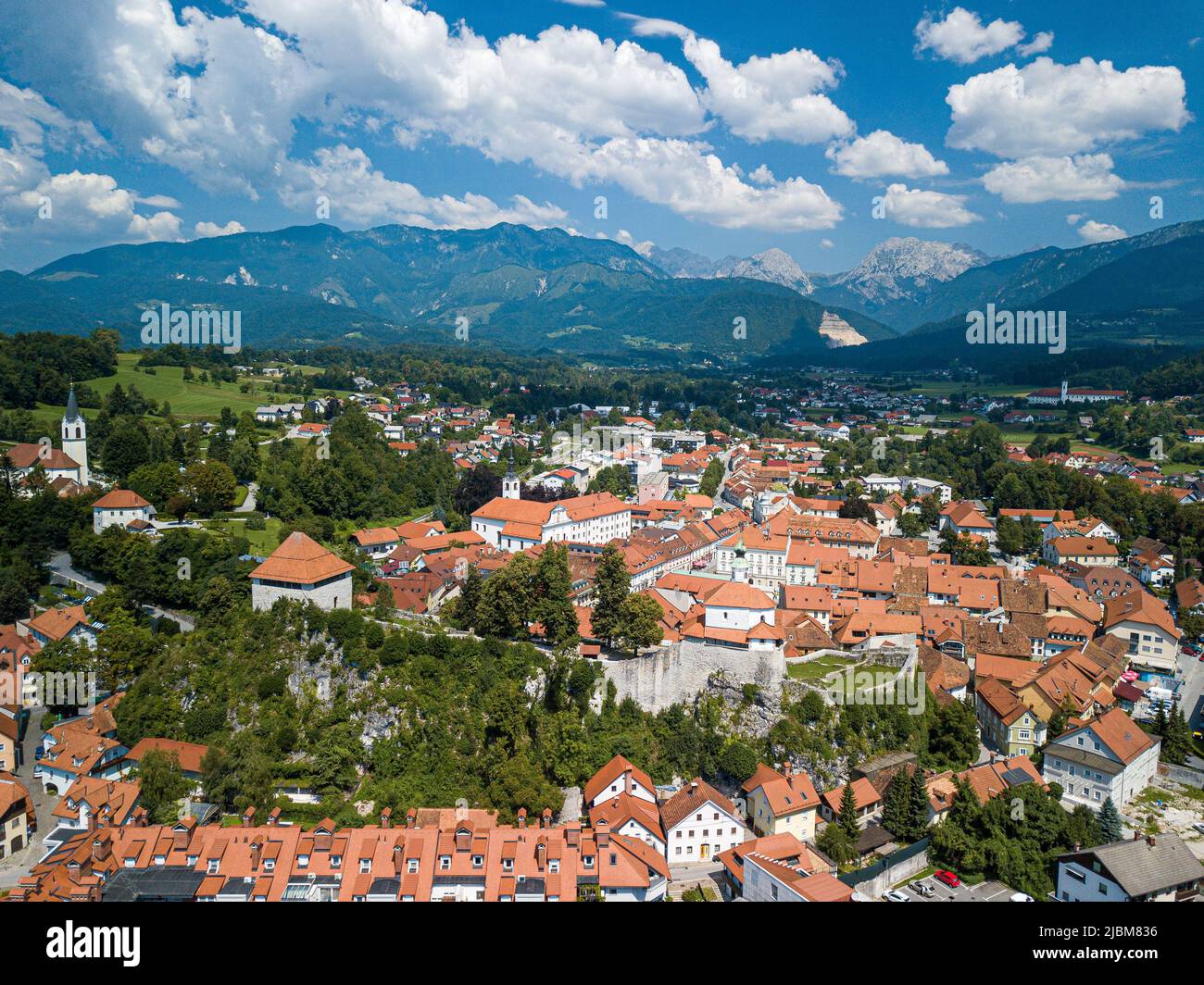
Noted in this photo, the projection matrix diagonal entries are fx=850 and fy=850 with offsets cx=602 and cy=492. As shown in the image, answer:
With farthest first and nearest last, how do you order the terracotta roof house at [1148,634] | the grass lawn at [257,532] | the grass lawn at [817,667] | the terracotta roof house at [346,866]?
the grass lawn at [257,532] < the terracotta roof house at [1148,634] < the grass lawn at [817,667] < the terracotta roof house at [346,866]

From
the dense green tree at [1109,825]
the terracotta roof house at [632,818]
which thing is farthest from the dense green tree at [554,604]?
the dense green tree at [1109,825]

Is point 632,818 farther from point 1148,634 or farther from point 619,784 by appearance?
point 1148,634

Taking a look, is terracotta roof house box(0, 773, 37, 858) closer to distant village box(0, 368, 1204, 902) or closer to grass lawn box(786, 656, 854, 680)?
distant village box(0, 368, 1204, 902)

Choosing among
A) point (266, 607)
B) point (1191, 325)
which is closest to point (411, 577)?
point (266, 607)

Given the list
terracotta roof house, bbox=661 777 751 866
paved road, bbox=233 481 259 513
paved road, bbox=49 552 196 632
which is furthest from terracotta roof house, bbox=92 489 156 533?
terracotta roof house, bbox=661 777 751 866

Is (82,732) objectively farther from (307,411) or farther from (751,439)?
(751,439)

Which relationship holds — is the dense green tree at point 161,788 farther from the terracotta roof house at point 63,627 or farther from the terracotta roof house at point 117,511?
the terracotta roof house at point 117,511

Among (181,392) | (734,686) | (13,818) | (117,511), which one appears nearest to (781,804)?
(734,686)
